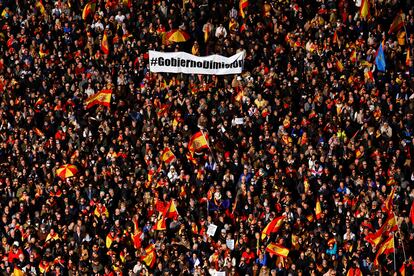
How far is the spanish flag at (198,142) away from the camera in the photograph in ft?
121

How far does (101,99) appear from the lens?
3966 cm

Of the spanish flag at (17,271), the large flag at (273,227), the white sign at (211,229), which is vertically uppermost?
the large flag at (273,227)

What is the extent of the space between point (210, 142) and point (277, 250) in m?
4.44

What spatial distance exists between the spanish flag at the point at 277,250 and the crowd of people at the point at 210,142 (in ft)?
0.37

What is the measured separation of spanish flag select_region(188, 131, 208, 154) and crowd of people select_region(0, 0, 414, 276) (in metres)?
0.12

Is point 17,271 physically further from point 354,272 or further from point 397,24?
point 397,24

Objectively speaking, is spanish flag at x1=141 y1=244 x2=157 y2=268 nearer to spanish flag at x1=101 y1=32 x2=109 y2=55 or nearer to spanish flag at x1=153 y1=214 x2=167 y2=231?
spanish flag at x1=153 y1=214 x2=167 y2=231

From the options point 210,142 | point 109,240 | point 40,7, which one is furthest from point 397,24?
point 40,7

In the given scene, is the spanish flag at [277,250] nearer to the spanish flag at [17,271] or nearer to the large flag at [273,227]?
the large flag at [273,227]

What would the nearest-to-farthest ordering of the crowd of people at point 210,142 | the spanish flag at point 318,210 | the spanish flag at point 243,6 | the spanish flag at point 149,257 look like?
1. the crowd of people at point 210,142
2. the spanish flag at point 318,210
3. the spanish flag at point 149,257
4. the spanish flag at point 243,6

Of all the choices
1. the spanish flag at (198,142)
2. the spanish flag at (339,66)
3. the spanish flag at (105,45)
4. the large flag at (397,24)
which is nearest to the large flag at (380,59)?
the spanish flag at (339,66)

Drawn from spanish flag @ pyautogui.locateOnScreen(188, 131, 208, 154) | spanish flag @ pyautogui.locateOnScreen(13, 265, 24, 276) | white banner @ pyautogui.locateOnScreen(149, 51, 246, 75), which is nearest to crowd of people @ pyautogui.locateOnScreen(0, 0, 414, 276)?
spanish flag @ pyautogui.locateOnScreen(13, 265, 24, 276)

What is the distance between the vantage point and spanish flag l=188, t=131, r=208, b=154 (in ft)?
121

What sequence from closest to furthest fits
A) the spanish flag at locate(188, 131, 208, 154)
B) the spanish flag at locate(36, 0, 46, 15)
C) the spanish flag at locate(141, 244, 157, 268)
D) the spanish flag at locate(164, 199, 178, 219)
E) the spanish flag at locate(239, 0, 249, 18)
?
the spanish flag at locate(141, 244, 157, 268), the spanish flag at locate(164, 199, 178, 219), the spanish flag at locate(188, 131, 208, 154), the spanish flag at locate(239, 0, 249, 18), the spanish flag at locate(36, 0, 46, 15)
